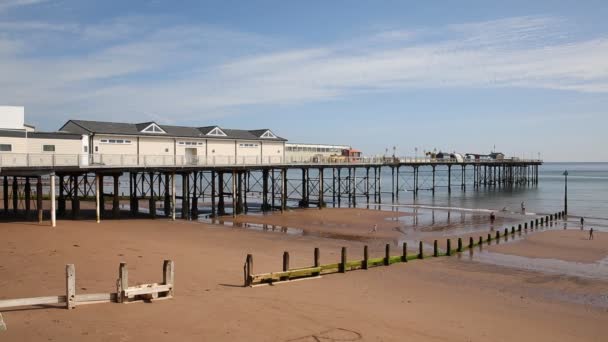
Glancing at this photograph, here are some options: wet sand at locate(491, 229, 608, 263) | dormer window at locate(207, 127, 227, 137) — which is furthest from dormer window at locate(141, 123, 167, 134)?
wet sand at locate(491, 229, 608, 263)

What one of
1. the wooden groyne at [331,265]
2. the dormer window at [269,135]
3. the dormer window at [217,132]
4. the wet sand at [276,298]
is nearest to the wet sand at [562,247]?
the wooden groyne at [331,265]

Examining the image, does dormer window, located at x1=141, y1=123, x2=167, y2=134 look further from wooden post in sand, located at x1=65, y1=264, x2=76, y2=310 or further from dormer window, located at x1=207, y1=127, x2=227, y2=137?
wooden post in sand, located at x1=65, y1=264, x2=76, y2=310

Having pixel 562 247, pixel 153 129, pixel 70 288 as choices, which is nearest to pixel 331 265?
pixel 70 288

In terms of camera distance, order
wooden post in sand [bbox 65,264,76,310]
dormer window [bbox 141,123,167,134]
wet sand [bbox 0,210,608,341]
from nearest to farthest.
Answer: wet sand [bbox 0,210,608,341]
wooden post in sand [bbox 65,264,76,310]
dormer window [bbox 141,123,167,134]

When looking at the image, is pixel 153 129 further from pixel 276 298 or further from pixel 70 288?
pixel 70 288

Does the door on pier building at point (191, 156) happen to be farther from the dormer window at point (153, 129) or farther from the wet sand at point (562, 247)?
the wet sand at point (562, 247)

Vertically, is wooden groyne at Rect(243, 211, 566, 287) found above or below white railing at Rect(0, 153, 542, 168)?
below

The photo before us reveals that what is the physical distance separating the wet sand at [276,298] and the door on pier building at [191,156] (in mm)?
12183

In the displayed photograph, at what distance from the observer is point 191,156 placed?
39156 millimetres

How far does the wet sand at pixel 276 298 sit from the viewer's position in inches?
492

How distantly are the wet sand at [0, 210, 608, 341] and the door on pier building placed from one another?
12.2 meters

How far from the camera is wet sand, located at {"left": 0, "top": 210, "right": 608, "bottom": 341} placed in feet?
41.0

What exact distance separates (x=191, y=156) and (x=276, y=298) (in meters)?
24.9

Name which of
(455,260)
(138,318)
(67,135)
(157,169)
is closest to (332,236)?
(455,260)
